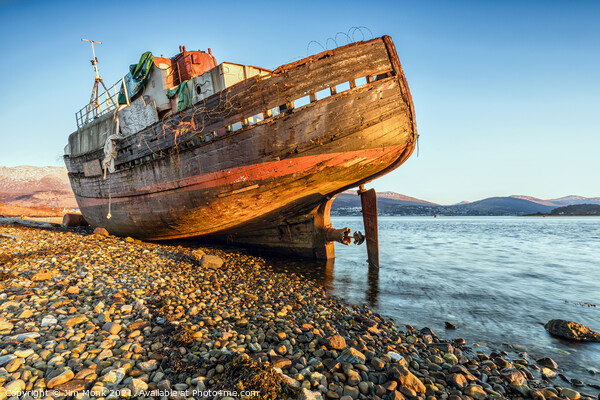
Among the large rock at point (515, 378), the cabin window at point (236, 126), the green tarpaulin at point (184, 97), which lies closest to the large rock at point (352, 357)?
the large rock at point (515, 378)

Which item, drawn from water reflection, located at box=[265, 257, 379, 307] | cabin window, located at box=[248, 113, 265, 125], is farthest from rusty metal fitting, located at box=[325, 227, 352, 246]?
cabin window, located at box=[248, 113, 265, 125]

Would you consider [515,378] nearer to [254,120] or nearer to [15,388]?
[15,388]

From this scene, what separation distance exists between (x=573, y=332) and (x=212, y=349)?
6.01 metres

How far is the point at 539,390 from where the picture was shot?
122 inches

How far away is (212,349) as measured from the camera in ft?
10.5

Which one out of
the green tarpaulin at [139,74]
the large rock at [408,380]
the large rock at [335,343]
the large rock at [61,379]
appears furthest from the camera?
the green tarpaulin at [139,74]

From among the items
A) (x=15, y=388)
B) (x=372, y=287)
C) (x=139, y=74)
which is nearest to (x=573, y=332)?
(x=372, y=287)

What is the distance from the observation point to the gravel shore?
255 cm

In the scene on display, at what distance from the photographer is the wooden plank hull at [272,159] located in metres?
6.53

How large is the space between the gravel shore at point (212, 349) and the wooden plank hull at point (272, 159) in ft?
9.87

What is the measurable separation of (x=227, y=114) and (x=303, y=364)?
6.08 metres

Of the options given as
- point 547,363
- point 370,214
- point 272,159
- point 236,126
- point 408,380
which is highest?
point 236,126

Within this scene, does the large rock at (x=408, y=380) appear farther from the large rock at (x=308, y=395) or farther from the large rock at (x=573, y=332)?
the large rock at (x=573, y=332)

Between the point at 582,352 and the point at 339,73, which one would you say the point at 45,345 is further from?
the point at 582,352
